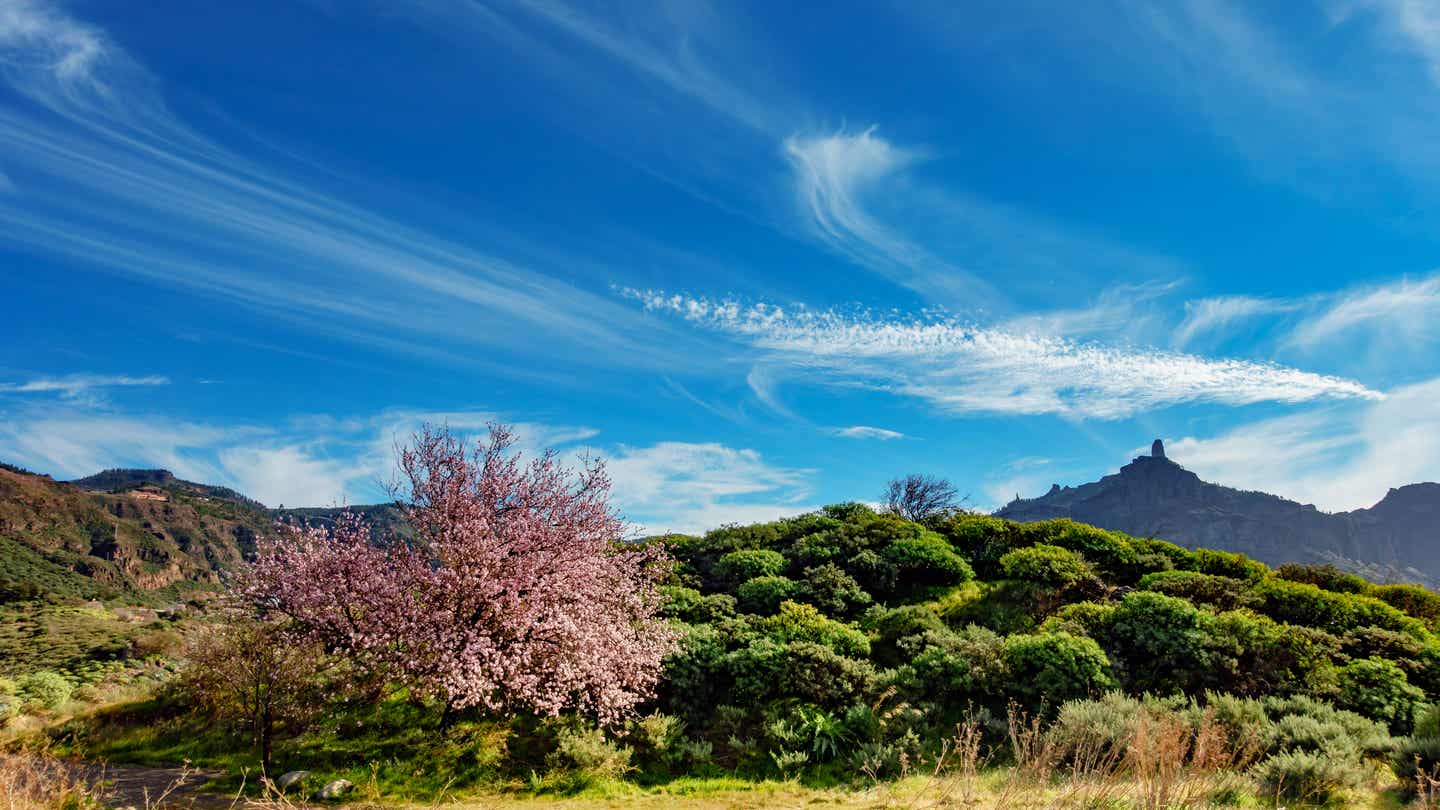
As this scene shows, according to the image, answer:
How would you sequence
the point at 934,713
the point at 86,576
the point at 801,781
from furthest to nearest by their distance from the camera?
the point at 86,576 < the point at 934,713 < the point at 801,781

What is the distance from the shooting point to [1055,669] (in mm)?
13375

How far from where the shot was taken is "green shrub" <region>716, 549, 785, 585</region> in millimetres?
22359

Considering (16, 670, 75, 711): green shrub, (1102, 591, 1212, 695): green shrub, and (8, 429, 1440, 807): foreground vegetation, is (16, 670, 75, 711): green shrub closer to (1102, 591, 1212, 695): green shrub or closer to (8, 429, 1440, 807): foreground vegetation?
(8, 429, 1440, 807): foreground vegetation

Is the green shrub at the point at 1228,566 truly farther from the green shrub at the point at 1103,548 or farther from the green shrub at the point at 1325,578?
the green shrub at the point at 1103,548

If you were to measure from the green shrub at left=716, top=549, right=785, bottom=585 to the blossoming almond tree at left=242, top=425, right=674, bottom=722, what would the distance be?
9.62m

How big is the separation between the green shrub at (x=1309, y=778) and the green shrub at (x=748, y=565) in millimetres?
13554

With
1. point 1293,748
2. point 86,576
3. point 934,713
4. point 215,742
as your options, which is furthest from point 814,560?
point 86,576

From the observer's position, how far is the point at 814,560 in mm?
23172

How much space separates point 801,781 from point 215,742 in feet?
42.2

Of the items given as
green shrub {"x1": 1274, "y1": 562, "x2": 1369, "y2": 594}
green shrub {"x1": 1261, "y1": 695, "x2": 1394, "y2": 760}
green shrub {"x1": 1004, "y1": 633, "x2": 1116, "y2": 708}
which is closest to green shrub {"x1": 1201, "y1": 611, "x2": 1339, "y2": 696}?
green shrub {"x1": 1261, "y1": 695, "x2": 1394, "y2": 760}

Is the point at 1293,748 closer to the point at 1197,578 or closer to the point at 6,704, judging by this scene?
the point at 1197,578

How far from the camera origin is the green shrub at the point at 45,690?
2016cm

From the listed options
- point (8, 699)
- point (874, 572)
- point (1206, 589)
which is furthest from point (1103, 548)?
point (8, 699)

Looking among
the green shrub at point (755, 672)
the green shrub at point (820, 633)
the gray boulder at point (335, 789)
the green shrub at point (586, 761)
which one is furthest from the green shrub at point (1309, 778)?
the gray boulder at point (335, 789)
